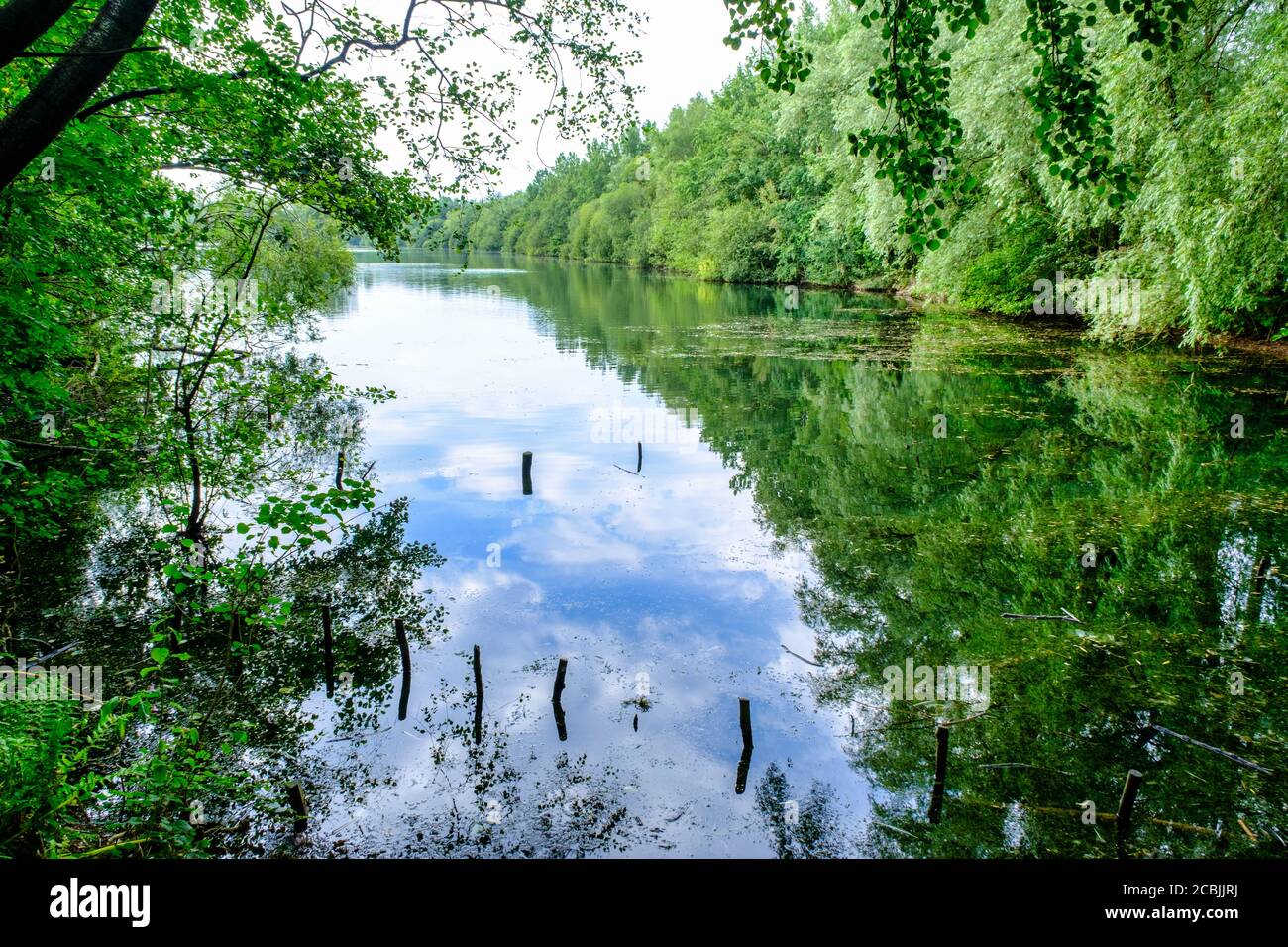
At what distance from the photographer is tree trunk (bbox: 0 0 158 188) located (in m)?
3.43

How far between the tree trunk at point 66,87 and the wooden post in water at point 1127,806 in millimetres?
7747

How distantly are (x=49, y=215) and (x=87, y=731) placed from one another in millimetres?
4953

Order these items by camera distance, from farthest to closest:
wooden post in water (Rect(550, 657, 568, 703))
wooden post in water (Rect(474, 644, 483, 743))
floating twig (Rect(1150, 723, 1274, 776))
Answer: wooden post in water (Rect(550, 657, 568, 703)) → wooden post in water (Rect(474, 644, 483, 743)) → floating twig (Rect(1150, 723, 1274, 776))

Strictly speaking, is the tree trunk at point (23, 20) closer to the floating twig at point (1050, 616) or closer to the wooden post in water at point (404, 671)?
the wooden post in water at point (404, 671)

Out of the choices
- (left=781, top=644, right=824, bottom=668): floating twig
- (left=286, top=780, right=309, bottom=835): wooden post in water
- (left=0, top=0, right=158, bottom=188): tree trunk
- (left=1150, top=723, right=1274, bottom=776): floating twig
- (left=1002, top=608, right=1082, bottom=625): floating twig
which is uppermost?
(left=0, top=0, right=158, bottom=188): tree trunk

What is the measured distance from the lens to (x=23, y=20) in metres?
3.16

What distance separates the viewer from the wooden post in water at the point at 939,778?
19.6 ft

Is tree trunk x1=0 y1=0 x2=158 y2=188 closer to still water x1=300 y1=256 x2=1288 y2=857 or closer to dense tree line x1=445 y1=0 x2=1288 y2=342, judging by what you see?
dense tree line x1=445 y1=0 x2=1288 y2=342

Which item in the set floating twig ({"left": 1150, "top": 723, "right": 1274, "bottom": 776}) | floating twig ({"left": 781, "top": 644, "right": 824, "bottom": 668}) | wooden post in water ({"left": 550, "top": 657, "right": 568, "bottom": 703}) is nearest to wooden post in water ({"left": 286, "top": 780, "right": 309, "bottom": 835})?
wooden post in water ({"left": 550, "top": 657, "right": 568, "bottom": 703})

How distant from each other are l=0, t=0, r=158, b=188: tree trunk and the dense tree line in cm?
309

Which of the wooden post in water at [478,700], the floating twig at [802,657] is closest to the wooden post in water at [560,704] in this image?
the wooden post in water at [478,700]

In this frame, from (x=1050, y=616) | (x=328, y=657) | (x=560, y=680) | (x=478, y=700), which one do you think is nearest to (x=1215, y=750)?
(x=1050, y=616)

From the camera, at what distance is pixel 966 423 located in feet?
60.9
